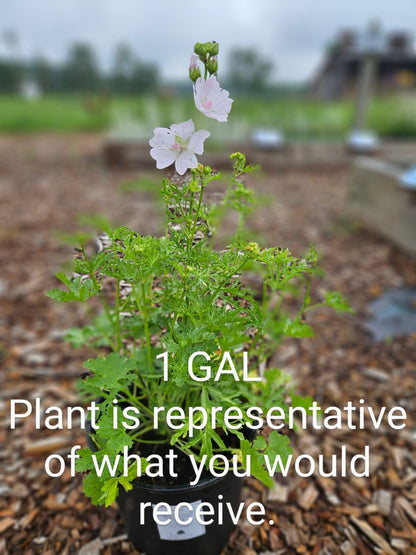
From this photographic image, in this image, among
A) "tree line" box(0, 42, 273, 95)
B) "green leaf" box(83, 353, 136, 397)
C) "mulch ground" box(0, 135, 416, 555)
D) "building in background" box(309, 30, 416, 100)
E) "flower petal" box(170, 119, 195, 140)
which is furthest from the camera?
"tree line" box(0, 42, 273, 95)

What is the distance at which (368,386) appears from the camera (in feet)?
6.83

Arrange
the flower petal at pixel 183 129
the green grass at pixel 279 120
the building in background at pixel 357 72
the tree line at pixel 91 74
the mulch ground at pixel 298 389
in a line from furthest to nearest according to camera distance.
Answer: the tree line at pixel 91 74
the building in background at pixel 357 72
the green grass at pixel 279 120
the mulch ground at pixel 298 389
the flower petal at pixel 183 129

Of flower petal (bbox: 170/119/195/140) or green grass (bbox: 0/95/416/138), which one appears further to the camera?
green grass (bbox: 0/95/416/138)

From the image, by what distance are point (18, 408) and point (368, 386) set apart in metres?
1.66

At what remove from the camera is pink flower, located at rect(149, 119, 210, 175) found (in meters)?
0.86

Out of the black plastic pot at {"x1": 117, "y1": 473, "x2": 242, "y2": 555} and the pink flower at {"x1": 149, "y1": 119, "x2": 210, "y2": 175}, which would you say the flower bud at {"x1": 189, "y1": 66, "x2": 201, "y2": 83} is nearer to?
the pink flower at {"x1": 149, "y1": 119, "x2": 210, "y2": 175}

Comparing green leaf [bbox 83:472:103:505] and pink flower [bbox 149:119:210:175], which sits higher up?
pink flower [bbox 149:119:210:175]

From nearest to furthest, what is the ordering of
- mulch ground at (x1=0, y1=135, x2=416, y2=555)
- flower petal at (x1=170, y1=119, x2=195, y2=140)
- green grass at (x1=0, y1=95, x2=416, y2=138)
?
flower petal at (x1=170, y1=119, x2=195, y2=140) → mulch ground at (x1=0, y1=135, x2=416, y2=555) → green grass at (x1=0, y1=95, x2=416, y2=138)

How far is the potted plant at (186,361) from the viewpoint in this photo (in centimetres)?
93

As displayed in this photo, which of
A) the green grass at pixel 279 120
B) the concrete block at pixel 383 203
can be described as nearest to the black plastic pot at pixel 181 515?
the concrete block at pixel 383 203

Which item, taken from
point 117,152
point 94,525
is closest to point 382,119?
point 117,152

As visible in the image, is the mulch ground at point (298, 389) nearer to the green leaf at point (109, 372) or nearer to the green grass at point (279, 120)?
the green leaf at point (109, 372)

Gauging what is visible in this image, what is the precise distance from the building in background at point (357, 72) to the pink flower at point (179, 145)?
13026mm

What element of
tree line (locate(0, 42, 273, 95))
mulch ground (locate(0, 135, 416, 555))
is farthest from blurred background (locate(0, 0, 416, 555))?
tree line (locate(0, 42, 273, 95))
